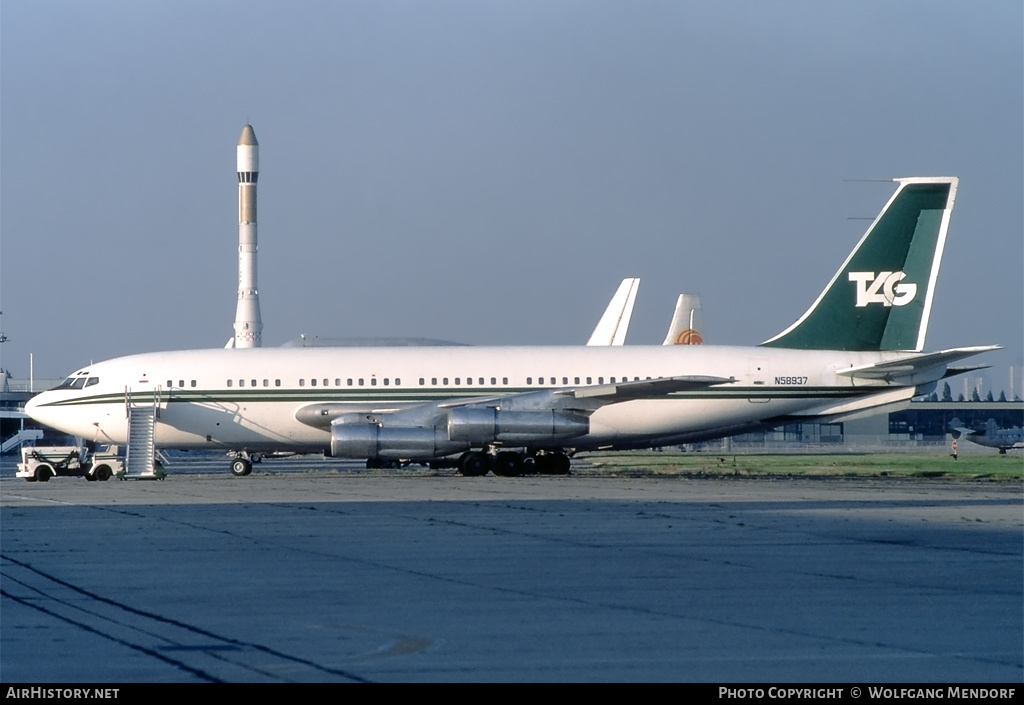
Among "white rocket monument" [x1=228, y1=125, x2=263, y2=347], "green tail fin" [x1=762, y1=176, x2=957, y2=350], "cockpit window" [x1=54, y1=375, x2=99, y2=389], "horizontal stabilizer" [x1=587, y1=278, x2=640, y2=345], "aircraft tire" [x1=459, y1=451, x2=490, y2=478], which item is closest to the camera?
"aircraft tire" [x1=459, y1=451, x2=490, y2=478]

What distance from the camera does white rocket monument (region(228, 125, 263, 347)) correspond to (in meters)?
87.2

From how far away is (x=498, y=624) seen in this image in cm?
971

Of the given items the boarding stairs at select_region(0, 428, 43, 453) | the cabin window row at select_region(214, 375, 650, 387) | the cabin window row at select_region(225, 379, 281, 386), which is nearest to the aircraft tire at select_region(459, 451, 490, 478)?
the cabin window row at select_region(214, 375, 650, 387)

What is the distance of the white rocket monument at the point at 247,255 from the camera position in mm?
87188

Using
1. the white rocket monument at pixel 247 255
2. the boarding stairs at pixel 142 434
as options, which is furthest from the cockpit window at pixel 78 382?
the white rocket monument at pixel 247 255

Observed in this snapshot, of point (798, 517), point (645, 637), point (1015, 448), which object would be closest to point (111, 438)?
point (798, 517)

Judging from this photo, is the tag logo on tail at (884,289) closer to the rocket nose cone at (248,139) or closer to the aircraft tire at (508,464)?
the aircraft tire at (508,464)

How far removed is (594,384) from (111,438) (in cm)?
1365

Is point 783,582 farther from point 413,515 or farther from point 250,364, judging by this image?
point 250,364

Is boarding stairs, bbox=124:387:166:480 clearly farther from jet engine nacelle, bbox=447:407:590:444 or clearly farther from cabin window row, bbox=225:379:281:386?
jet engine nacelle, bbox=447:407:590:444

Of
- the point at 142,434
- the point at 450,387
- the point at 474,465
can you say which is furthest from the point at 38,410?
the point at 474,465

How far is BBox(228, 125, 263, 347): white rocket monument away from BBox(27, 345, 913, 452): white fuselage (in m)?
51.1

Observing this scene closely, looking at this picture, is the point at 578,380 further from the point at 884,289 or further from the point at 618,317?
the point at 618,317

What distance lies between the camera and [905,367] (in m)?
33.8
